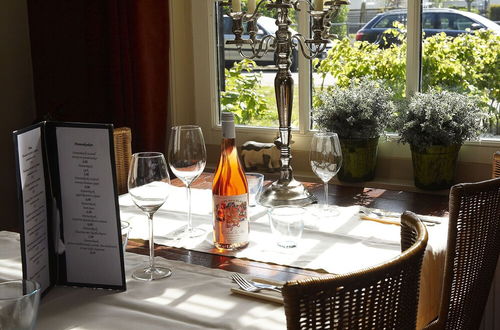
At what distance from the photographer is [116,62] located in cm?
320

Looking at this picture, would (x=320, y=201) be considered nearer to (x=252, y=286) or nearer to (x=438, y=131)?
(x=438, y=131)

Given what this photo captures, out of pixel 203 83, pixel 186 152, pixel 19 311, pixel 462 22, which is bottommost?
pixel 19 311

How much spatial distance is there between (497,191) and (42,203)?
89cm

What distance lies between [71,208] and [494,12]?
1938 millimetres

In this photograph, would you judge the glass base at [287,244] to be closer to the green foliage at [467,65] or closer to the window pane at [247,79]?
the green foliage at [467,65]

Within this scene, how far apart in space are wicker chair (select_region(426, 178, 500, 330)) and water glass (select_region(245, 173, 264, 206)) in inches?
23.7

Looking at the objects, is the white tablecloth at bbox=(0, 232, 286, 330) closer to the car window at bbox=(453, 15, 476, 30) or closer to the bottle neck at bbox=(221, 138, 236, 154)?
the bottle neck at bbox=(221, 138, 236, 154)

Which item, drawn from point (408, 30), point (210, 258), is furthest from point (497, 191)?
point (408, 30)

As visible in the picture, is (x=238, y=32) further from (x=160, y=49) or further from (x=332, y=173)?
(x=160, y=49)

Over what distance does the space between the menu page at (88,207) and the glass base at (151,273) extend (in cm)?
8

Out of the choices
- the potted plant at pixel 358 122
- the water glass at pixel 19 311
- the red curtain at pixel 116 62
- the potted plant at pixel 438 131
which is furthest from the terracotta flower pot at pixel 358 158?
the water glass at pixel 19 311

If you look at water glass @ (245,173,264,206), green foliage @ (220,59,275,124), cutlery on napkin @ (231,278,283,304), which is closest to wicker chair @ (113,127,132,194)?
water glass @ (245,173,264,206)

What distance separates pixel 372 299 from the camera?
0.82 metres

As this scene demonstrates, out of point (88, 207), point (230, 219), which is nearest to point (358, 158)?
point (230, 219)
